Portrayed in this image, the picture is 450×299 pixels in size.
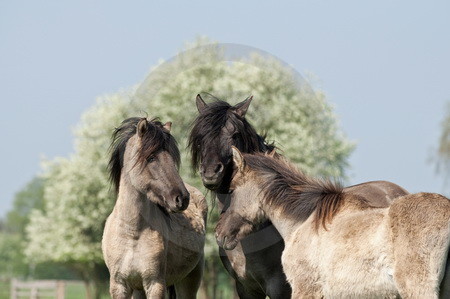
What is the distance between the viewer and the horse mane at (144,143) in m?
8.34

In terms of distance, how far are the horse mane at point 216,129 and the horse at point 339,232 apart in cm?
74

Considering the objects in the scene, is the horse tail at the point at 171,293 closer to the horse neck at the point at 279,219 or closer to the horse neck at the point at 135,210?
the horse neck at the point at 135,210

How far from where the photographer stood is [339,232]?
6.58 m

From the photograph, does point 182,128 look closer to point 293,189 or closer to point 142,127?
point 142,127

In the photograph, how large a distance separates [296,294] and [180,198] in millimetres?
1812

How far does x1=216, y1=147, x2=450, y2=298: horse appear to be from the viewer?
567 centimetres

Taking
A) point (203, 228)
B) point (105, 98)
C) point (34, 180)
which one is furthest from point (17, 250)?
point (203, 228)

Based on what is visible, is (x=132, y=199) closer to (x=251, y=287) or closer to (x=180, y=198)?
(x=180, y=198)

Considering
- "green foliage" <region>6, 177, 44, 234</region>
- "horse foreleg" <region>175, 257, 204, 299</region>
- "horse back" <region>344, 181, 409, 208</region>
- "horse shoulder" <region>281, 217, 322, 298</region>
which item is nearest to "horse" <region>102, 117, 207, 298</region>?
"horse foreleg" <region>175, 257, 204, 299</region>

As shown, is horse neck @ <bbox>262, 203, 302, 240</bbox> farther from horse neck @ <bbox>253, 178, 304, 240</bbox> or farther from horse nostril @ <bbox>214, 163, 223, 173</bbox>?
horse nostril @ <bbox>214, 163, 223, 173</bbox>

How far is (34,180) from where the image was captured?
119000 millimetres

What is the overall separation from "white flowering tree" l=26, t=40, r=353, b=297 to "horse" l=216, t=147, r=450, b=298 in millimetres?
7223

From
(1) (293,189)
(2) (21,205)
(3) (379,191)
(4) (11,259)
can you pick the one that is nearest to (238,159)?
(1) (293,189)

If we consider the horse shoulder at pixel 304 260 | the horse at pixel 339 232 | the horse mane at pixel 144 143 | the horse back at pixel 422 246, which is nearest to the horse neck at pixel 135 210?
the horse mane at pixel 144 143
